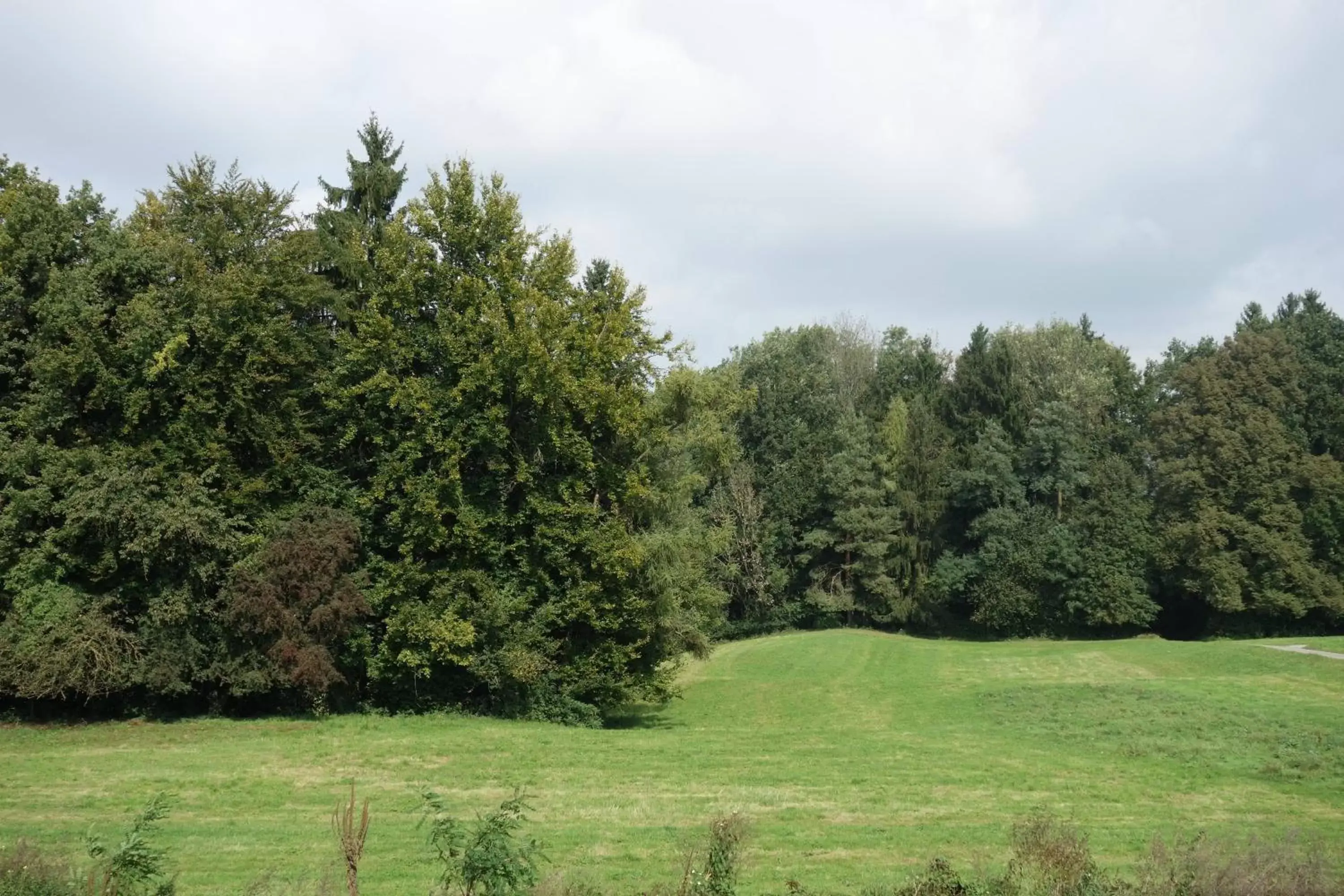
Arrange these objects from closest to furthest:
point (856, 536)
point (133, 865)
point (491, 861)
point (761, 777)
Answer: point (491, 861)
point (133, 865)
point (761, 777)
point (856, 536)

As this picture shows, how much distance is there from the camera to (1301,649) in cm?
3731

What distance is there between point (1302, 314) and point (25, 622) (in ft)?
211

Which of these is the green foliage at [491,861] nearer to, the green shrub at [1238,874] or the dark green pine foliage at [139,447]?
the green shrub at [1238,874]

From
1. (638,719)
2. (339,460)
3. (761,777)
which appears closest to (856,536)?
(638,719)

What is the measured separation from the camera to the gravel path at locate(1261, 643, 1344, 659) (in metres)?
35.3

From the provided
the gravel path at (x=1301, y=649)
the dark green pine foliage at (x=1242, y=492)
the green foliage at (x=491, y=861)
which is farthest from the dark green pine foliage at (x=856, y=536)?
the green foliage at (x=491, y=861)

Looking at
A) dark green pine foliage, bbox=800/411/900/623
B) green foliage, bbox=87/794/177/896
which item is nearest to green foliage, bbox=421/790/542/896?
green foliage, bbox=87/794/177/896

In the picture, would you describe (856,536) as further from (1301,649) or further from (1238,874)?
(1238,874)

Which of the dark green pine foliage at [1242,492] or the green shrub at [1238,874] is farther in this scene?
the dark green pine foliage at [1242,492]

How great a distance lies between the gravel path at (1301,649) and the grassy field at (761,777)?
2587 millimetres

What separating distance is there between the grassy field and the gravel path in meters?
2.59

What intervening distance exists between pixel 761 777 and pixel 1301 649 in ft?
94.2

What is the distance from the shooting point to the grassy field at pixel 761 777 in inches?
505

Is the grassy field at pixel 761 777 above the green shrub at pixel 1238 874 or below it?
below
